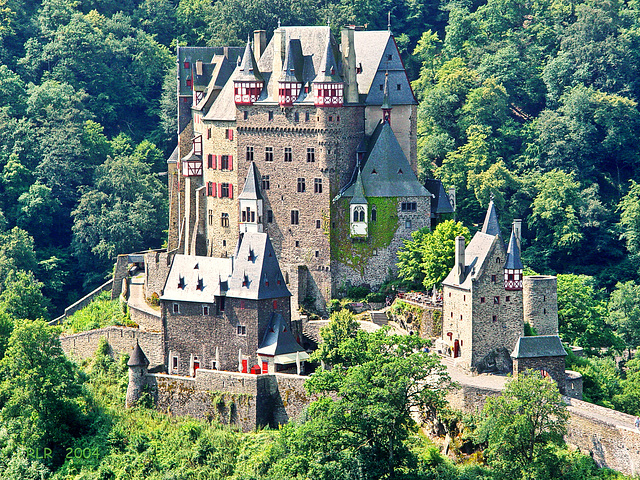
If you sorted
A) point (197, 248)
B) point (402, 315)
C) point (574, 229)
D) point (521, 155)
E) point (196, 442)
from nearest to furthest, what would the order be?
point (196, 442) → point (402, 315) → point (197, 248) → point (574, 229) → point (521, 155)

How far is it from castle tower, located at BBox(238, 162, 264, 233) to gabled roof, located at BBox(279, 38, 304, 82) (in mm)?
5193

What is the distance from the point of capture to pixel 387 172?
252 feet

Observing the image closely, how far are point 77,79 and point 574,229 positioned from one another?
40.2m

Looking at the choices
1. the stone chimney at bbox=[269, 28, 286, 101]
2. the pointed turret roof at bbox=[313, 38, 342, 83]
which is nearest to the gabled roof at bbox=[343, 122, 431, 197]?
the pointed turret roof at bbox=[313, 38, 342, 83]

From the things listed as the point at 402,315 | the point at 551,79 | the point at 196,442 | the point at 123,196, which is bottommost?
the point at 196,442

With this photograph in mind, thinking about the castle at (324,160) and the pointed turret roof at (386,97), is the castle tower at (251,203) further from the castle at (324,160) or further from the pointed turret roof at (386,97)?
the pointed turret roof at (386,97)

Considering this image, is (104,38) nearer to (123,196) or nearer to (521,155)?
(123,196)

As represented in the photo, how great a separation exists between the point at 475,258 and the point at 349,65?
49.4 ft

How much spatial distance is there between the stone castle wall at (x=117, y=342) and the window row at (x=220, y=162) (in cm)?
1063

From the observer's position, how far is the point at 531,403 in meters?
60.4

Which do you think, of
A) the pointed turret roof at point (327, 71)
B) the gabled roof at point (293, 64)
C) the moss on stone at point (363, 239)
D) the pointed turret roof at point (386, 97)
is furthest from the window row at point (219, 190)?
the pointed turret roof at point (386, 97)

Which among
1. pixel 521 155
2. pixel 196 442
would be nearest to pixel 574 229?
pixel 521 155

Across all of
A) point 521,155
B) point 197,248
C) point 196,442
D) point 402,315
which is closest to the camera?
point 196,442

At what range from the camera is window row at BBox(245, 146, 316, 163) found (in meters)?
76.4
